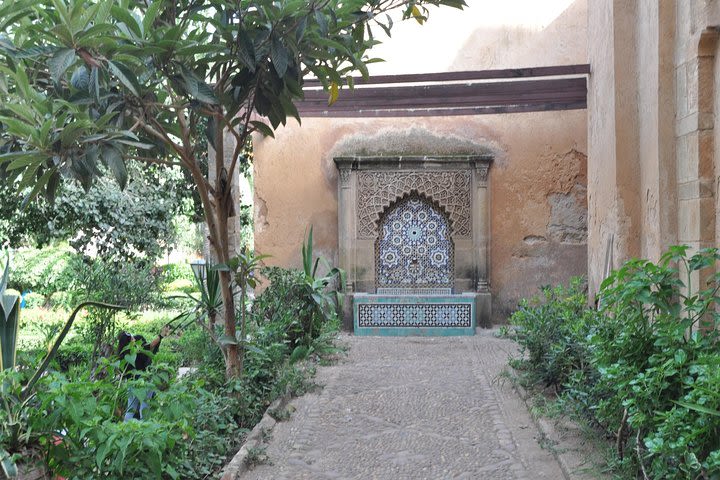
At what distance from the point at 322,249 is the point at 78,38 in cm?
724

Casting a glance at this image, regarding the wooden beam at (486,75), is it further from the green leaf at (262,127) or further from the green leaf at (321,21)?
the green leaf at (321,21)

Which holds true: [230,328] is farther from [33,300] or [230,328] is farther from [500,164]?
[33,300]

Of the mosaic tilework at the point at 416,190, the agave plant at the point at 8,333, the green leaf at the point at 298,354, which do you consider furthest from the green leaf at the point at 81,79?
the mosaic tilework at the point at 416,190

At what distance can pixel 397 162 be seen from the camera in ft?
32.6

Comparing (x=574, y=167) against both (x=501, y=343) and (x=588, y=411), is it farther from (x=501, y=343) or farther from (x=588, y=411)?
(x=588, y=411)

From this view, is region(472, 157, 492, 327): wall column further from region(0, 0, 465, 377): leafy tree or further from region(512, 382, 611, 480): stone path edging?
region(0, 0, 465, 377): leafy tree

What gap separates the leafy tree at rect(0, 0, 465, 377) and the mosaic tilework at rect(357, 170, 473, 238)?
5.54 m

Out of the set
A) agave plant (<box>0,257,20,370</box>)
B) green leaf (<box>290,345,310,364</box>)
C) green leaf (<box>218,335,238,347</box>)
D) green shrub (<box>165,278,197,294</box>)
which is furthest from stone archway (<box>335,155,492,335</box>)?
green shrub (<box>165,278,197,294</box>)

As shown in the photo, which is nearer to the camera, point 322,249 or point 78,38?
point 78,38

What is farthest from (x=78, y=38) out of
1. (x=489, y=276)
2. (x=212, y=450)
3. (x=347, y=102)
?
(x=489, y=276)

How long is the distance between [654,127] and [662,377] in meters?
2.18

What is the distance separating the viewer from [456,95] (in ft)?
28.5

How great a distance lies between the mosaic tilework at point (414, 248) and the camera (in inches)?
397

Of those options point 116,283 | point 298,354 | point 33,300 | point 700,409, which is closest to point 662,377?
point 700,409
